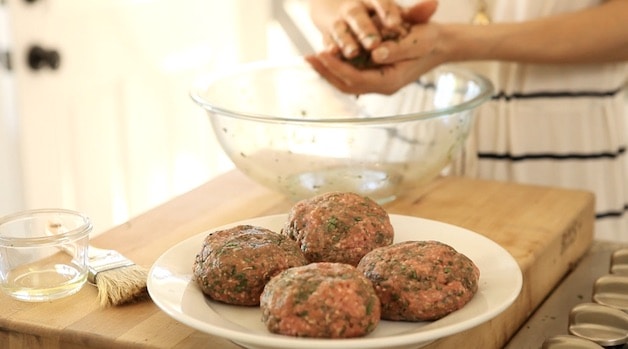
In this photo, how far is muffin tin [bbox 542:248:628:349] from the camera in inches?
33.0

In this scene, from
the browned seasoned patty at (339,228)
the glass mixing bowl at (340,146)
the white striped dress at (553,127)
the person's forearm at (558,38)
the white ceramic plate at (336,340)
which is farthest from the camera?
the white striped dress at (553,127)

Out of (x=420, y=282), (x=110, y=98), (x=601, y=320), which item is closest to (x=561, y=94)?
(x=601, y=320)

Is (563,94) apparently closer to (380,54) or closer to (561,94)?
(561,94)

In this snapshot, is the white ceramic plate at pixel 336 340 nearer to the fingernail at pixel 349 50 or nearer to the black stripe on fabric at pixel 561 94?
the fingernail at pixel 349 50

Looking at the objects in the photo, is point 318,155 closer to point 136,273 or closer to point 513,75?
point 136,273

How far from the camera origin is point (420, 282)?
0.81 m

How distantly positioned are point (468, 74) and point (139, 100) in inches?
46.9

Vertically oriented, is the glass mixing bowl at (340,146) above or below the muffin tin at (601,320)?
above

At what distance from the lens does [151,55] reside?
93.9 inches

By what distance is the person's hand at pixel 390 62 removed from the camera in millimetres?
1316

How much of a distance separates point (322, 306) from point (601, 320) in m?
0.31

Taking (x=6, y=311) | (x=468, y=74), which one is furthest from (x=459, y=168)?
(x=6, y=311)

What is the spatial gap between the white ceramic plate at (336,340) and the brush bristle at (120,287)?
0.06 meters

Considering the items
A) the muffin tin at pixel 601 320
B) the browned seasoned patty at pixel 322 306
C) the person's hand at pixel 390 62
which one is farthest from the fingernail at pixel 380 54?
the browned seasoned patty at pixel 322 306
